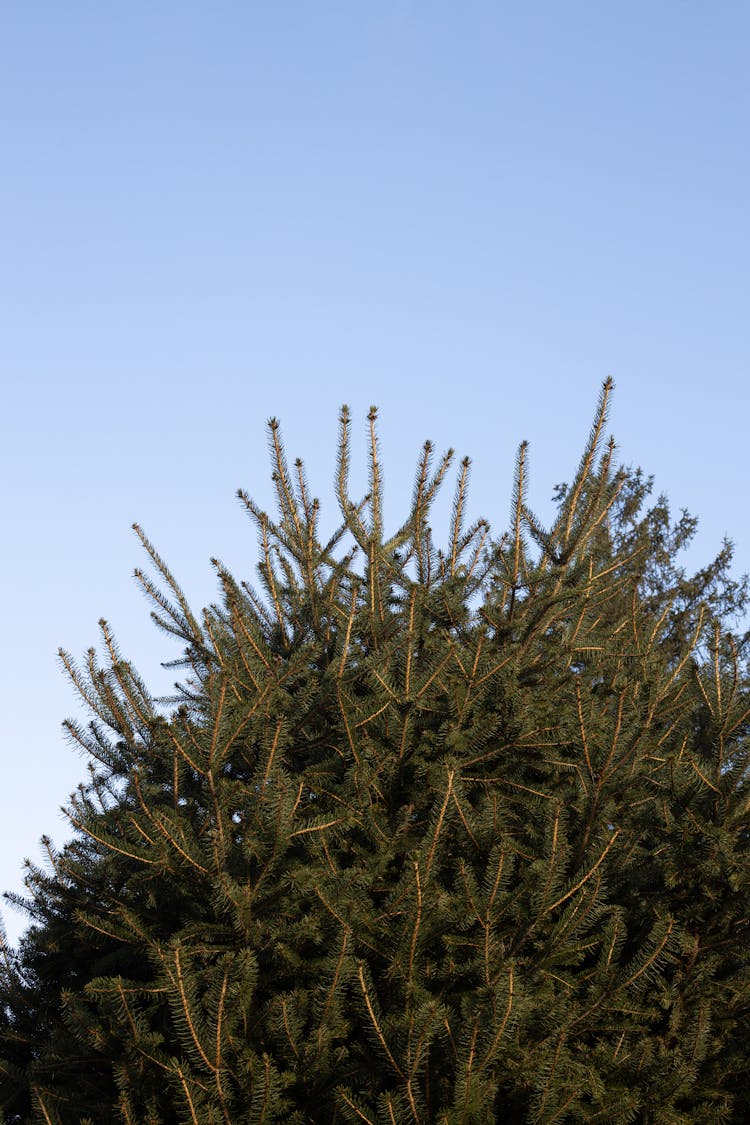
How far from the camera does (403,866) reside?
5059 mm

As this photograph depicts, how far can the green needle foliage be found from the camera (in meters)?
4.28

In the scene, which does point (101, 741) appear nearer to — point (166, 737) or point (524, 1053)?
point (166, 737)

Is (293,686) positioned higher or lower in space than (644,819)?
higher

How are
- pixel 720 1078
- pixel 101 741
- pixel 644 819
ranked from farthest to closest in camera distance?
pixel 101 741 < pixel 644 819 < pixel 720 1078

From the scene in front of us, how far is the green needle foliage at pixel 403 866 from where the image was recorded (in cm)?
428

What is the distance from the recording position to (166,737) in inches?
202

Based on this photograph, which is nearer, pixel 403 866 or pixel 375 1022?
pixel 375 1022

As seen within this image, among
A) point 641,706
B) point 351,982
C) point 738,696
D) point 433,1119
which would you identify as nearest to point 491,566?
point 641,706

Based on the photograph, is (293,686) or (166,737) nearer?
(166,737)

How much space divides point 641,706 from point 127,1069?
10.7ft

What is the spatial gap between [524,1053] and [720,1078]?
50.4 inches

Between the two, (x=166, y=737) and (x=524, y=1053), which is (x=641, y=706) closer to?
(x=524, y=1053)

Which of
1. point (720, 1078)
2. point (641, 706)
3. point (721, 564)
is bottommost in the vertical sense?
point (720, 1078)

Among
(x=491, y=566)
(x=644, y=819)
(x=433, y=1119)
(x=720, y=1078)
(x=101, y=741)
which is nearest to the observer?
(x=433, y=1119)
